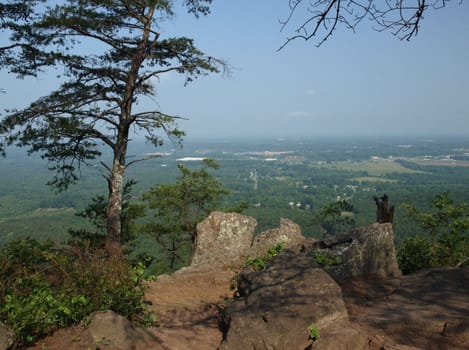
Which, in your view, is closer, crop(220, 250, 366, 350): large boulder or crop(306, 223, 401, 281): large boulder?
crop(220, 250, 366, 350): large boulder

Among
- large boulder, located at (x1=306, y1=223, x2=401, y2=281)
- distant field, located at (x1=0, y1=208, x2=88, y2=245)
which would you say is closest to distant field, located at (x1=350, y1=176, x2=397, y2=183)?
distant field, located at (x1=0, y1=208, x2=88, y2=245)

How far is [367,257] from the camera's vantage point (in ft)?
20.2

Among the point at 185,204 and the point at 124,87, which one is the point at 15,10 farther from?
the point at 185,204

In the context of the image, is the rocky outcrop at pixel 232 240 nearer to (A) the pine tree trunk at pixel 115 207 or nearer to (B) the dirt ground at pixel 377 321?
(A) the pine tree trunk at pixel 115 207

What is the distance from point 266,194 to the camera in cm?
9988

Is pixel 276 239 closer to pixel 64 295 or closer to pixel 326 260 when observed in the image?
pixel 326 260

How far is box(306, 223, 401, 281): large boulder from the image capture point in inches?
239

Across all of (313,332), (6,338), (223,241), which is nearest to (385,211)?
(313,332)

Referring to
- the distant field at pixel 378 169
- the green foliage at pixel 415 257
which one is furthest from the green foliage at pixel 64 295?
the distant field at pixel 378 169

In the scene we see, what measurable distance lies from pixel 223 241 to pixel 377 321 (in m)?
6.74

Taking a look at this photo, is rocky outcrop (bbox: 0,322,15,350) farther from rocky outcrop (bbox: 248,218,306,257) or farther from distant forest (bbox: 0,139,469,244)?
distant forest (bbox: 0,139,469,244)

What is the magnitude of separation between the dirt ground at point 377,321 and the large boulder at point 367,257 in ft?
0.88

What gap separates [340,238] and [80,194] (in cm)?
10654

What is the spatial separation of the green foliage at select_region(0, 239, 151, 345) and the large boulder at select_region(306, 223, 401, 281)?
3.58 m
